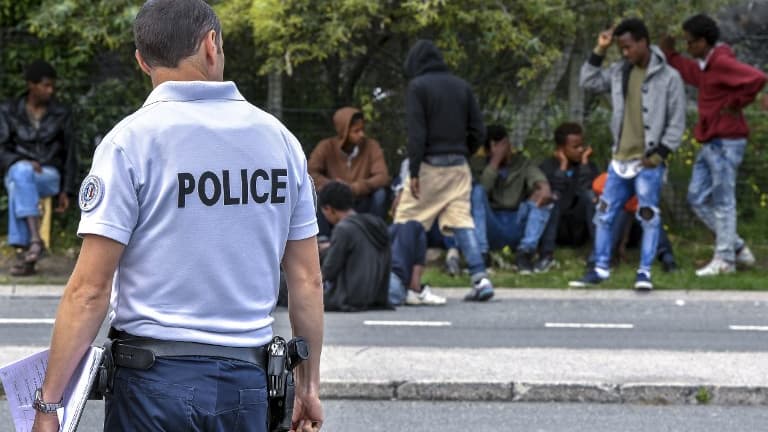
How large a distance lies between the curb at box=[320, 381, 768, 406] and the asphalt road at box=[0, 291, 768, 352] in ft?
4.57

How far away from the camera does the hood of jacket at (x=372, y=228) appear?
948cm

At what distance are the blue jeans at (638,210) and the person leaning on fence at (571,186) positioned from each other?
88cm

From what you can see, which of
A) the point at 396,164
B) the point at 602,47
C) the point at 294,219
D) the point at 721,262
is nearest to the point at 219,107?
the point at 294,219

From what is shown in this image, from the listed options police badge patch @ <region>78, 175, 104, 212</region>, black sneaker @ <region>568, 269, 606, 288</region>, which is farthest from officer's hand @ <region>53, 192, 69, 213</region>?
police badge patch @ <region>78, 175, 104, 212</region>

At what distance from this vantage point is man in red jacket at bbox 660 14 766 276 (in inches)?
422

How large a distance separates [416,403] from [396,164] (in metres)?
6.00

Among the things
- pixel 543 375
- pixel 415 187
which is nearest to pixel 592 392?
pixel 543 375

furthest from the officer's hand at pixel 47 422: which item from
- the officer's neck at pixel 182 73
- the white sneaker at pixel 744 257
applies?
the white sneaker at pixel 744 257

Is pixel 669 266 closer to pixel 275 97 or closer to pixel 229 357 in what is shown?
→ pixel 275 97

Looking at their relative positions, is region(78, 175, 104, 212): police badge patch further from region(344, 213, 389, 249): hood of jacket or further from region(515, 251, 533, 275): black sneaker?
region(515, 251, 533, 275): black sneaker

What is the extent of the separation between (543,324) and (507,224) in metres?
2.63

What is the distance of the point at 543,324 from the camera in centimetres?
922

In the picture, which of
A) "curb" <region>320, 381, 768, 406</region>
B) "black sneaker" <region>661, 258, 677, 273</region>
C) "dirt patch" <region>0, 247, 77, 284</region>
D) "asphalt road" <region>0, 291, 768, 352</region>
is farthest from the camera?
"black sneaker" <region>661, 258, 677, 273</region>

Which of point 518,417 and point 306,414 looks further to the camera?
point 518,417
